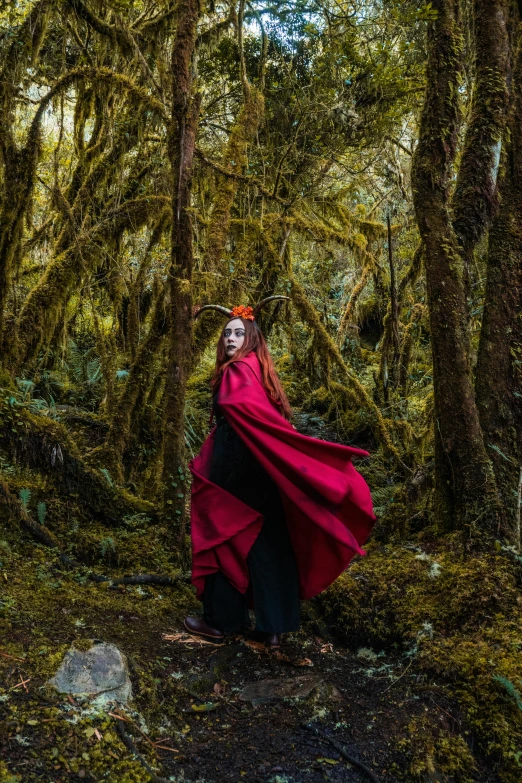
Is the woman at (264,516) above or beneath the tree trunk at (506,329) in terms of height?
beneath

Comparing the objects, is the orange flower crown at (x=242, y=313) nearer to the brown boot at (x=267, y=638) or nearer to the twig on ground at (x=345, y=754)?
the brown boot at (x=267, y=638)

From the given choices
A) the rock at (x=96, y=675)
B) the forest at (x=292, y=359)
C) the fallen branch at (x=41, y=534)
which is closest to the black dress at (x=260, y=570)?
the forest at (x=292, y=359)

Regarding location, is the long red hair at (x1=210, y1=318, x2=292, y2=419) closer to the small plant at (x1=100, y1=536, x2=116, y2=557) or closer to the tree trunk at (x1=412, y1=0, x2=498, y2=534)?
the tree trunk at (x1=412, y1=0, x2=498, y2=534)

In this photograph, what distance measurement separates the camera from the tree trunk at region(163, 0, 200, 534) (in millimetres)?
5008

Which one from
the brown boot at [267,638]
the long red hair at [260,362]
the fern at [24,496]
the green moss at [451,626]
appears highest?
the long red hair at [260,362]

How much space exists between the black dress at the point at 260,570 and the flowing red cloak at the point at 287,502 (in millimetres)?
78

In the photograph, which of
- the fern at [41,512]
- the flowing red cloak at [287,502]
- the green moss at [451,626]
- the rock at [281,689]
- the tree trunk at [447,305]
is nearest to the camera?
the green moss at [451,626]

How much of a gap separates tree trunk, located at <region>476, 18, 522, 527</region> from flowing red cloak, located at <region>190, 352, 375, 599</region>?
1247 mm

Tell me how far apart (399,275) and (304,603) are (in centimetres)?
770

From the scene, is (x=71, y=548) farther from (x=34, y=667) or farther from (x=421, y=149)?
(x=421, y=149)

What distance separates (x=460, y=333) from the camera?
14.2 feet

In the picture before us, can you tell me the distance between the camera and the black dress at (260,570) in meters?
3.93

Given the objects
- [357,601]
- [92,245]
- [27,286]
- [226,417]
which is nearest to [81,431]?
[92,245]

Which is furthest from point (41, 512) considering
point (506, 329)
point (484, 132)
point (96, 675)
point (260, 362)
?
point (484, 132)
